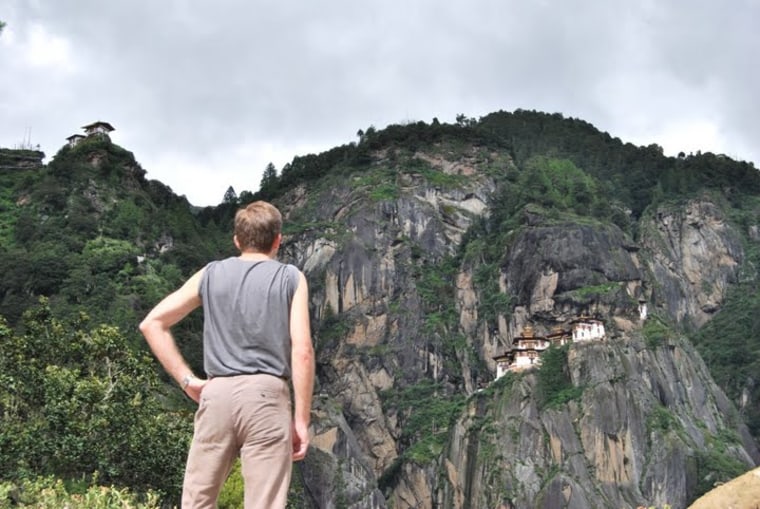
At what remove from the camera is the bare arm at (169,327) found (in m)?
5.89

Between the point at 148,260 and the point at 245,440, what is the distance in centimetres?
7669

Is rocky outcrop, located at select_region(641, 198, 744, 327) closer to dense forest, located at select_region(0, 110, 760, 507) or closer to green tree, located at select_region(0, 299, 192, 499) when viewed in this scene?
dense forest, located at select_region(0, 110, 760, 507)

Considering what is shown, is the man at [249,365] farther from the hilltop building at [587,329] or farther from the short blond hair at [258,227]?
the hilltop building at [587,329]

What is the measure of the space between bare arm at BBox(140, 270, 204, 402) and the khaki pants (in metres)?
0.26

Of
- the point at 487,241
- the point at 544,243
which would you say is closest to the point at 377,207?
the point at 487,241

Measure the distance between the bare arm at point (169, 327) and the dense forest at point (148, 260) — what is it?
185 inches

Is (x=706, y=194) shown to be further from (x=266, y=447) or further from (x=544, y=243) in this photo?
(x=266, y=447)

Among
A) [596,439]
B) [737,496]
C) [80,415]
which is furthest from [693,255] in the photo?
[737,496]

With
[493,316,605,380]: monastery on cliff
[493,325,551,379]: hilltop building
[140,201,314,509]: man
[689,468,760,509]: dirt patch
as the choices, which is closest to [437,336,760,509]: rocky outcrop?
[493,316,605,380]: monastery on cliff

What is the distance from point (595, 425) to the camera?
240ft

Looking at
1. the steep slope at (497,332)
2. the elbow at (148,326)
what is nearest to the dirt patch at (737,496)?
the elbow at (148,326)

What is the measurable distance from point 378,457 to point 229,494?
59.3 meters

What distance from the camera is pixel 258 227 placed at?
6.02 meters

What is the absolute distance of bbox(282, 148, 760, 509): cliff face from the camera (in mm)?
71812
